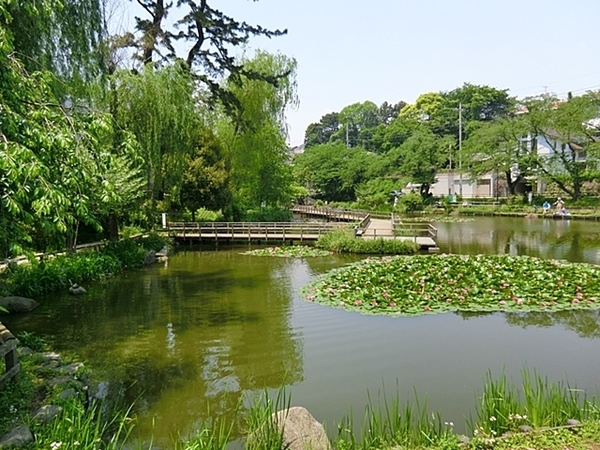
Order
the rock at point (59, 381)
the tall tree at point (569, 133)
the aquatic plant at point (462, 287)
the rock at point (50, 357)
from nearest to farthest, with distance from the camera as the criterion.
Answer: the rock at point (59, 381) → the rock at point (50, 357) → the aquatic plant at point (462, 287) → the tall tree at point (569, 133)

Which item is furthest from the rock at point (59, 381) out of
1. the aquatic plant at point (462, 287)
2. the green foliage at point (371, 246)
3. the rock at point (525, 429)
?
the green foliage at point (371, 246)

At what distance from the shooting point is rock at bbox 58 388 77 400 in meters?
5.27

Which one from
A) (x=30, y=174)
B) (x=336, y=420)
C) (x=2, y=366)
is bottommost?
(x=336, y=420)

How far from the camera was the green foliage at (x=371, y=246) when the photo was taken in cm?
1809

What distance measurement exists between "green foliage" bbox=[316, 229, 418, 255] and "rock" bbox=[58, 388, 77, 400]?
13.9 meters

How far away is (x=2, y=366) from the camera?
5.46 meters

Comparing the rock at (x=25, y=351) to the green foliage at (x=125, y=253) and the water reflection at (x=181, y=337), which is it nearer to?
the water reflection at (x=181, y=337)

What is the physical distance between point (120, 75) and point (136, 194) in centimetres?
517

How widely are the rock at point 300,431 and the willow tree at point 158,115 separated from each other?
14.9 metres

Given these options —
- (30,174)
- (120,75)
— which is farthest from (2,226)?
(120,75)

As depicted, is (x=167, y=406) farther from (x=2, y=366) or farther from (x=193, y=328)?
(x=193, y=328)

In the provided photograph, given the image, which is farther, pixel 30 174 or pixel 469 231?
pixel 469 231

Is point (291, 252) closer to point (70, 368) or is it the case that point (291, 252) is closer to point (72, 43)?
point (72, 43)

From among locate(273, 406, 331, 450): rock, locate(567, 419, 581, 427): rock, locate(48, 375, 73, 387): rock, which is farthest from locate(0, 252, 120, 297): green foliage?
locate(567, 419, 581, 427): rock
